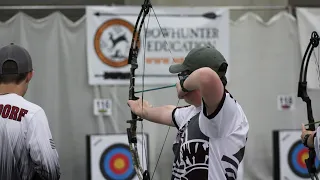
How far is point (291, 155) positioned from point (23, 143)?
2.77 metres

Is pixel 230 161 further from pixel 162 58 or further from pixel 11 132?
pixel 162 58

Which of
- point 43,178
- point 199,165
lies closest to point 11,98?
point 43,178

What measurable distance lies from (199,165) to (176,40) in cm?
254

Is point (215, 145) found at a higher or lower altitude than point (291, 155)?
higher

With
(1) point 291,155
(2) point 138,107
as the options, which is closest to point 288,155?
(1) point 291,155

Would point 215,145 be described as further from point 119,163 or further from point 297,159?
point 297,159

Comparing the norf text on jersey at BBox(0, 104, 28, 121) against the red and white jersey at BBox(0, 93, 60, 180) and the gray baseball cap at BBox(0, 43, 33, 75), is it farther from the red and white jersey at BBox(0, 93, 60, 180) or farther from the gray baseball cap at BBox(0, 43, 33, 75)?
the gray baseball cap at BBox(0, 43, 33, 75)

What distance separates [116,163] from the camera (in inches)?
162

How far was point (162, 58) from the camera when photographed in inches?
165

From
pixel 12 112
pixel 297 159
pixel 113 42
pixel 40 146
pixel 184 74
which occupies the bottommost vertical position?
pixel 297 159

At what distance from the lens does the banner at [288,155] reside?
4.24 m

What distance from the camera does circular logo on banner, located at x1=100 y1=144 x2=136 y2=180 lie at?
4074 millimetres

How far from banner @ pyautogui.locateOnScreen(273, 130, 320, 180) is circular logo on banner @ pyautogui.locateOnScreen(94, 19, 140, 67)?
4.26 ft

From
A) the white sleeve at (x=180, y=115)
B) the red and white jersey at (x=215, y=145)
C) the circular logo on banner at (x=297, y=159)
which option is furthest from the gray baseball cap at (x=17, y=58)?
Result: the circular logo on banner at (x=297, y=159)
